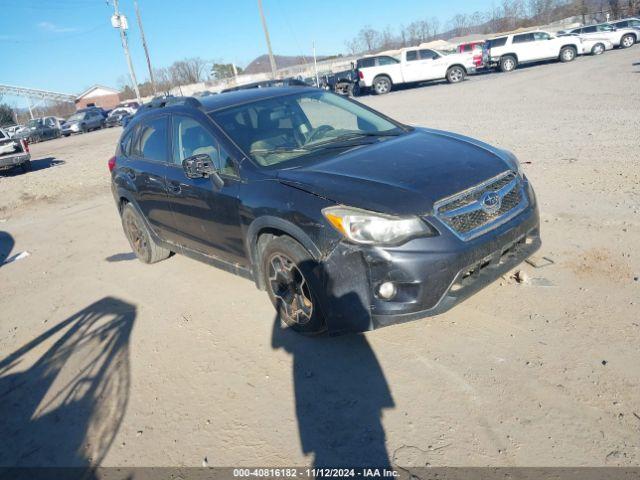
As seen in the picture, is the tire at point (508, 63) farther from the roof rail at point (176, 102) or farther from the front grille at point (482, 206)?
the front grille at point (482, 206)

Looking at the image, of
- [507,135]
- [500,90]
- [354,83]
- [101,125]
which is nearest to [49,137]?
[101,125]

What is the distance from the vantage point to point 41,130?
36.3 metres

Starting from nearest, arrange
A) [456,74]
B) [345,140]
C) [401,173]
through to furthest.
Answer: [401,173], [345,140], [456,74]

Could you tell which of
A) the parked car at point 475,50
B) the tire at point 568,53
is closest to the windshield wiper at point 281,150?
the parked car at point 475,50

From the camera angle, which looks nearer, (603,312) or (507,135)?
(603,312)

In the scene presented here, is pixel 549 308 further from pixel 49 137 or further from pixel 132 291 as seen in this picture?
pixel 49 137

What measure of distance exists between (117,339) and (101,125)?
4105 cm

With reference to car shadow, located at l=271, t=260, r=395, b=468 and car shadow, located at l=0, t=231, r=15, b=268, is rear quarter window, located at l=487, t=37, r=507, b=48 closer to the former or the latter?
car shadow, located at l=0, t=231, r=15, b=268

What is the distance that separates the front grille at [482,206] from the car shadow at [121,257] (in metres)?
4.57

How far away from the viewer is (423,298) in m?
3.07

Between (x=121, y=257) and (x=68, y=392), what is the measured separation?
311 cm

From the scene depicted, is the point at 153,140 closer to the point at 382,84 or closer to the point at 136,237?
the point at 136,237

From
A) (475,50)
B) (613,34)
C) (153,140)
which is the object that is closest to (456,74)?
(475,50)

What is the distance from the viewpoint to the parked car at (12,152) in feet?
54.6
